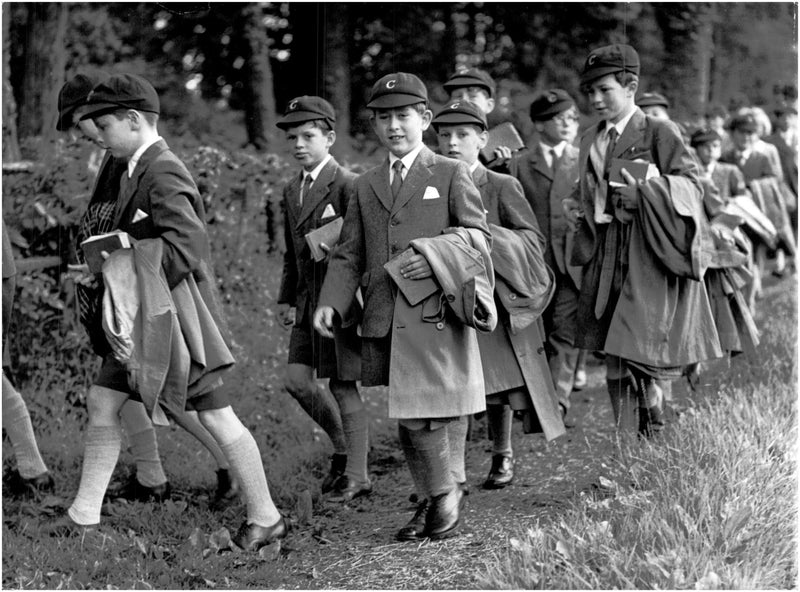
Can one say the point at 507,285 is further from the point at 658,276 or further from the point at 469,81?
the point at 469,81

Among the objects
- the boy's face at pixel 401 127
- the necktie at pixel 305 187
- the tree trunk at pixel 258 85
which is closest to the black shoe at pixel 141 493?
the necktie at pixel 305 187

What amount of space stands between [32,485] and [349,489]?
1.64m

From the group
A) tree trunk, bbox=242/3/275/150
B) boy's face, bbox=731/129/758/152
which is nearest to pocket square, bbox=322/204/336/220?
tree trunk, bbox=242/3/275/150

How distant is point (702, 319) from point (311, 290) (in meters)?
2.01

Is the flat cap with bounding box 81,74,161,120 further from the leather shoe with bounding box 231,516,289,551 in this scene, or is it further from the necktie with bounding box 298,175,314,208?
the leather shoe with bounding box 231,516,289,551

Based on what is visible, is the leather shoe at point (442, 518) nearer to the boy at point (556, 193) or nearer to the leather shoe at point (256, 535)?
the leather shoe at point (256, 535)

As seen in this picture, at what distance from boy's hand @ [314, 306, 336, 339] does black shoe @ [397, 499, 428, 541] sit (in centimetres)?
87

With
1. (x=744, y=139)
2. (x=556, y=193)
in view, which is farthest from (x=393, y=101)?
(x=744, y=139)

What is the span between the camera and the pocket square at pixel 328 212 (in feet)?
18.4

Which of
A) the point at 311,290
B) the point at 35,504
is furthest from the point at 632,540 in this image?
the point at 35,504

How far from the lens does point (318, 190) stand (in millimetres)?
5652

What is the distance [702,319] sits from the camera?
5566mm

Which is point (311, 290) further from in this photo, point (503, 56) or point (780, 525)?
point (503, 56)

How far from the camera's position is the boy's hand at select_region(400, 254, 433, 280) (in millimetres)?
4410
